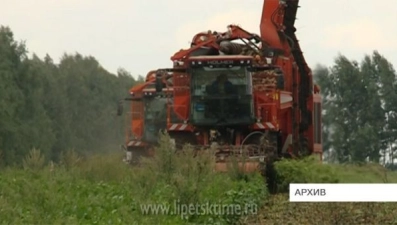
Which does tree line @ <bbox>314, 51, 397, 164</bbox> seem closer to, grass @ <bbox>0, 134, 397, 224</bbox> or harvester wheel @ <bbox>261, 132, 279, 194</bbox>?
harvester wheel @ <bbox>261, 132, 279, 194</bbox>

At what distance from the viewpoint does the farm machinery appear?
84.7 ft

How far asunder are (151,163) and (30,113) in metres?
39.5

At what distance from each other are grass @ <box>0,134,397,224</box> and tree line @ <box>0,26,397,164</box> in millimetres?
7691

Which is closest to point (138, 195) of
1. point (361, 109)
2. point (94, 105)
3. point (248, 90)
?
point (248, 90)

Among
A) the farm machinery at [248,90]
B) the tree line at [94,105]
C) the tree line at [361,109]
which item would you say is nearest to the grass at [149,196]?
the farm machinery at [248,90]

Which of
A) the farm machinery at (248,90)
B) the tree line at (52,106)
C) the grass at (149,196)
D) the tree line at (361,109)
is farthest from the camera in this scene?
the tree line at (52,106)

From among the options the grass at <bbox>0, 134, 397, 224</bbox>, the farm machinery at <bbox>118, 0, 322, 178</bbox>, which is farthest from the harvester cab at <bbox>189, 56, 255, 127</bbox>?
the grass at <bbox>0, 134, 397, 224</bbox>

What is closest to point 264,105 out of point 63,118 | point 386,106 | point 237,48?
point 237,48

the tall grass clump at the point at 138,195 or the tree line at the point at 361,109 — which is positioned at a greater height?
the tree line at the point at 361,109

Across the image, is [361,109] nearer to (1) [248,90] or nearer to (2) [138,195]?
(1) [248,90]

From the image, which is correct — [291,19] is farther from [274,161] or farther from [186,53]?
[274,161]

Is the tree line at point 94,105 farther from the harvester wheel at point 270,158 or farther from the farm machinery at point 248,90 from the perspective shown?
the harvester wheel at point 270,158

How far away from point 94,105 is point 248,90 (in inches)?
1657

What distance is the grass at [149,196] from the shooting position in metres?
13.4
